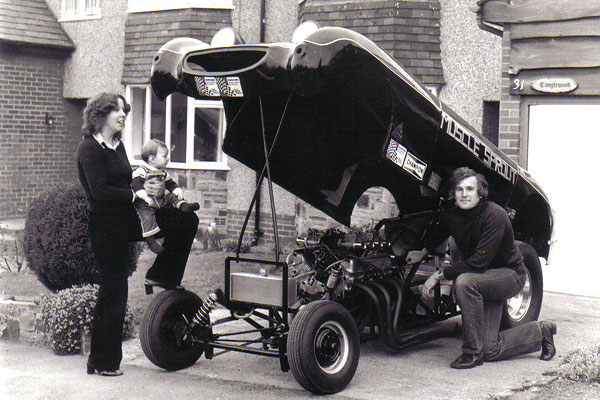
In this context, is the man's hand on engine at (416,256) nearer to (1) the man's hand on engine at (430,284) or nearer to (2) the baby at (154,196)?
(1) the man's hand on engine at (430,284)

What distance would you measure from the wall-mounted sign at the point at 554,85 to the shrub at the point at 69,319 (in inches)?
213

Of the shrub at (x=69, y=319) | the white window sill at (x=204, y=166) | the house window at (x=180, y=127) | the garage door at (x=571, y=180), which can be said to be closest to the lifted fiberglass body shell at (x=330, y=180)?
the shrub at (x=69, y=319)

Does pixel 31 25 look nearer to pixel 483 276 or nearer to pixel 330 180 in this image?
pixel 330 180

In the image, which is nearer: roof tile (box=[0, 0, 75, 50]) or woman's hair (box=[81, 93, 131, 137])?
woman's hair (box=[81, 93, 131, 137])

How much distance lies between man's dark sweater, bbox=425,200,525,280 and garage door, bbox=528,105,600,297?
2.98 meters

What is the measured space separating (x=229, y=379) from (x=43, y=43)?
1200cm

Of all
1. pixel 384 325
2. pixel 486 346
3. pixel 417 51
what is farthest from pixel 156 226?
pixel 417 51

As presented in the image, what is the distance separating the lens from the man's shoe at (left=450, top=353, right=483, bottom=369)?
640 centimetres

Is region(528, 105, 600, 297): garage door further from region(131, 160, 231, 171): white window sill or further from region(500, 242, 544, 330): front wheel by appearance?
region(131, 160, 231, 171): white window sill

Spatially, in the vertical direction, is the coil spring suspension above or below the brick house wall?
below

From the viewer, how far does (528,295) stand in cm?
762

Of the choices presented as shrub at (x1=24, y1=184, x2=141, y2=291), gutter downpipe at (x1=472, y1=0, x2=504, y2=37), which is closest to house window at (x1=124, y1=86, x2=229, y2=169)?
gutter downpipe at (x1=472, y1=0, x2=504, y2=37)

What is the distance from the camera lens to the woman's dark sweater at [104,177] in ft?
19.5

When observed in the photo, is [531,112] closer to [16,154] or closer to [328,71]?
[328,71]
